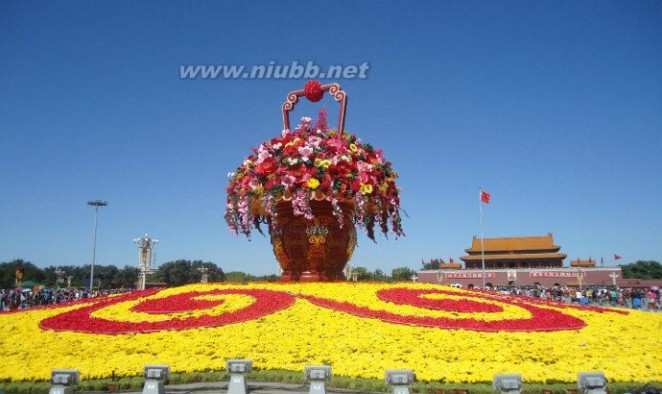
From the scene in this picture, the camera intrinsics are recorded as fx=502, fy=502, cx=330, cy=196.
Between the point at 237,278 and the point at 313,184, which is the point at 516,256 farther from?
the point at 313,184

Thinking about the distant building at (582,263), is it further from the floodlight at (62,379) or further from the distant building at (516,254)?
the floodlight at (62,379)

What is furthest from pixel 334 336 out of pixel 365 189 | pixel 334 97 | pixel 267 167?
pixel 334 97

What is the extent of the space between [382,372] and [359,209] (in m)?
5.39

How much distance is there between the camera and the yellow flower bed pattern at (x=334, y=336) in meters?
6.51

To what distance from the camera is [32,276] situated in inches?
2530

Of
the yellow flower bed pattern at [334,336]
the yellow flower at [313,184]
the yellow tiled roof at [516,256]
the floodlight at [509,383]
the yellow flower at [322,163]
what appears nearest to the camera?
the floodlight at [509,383]

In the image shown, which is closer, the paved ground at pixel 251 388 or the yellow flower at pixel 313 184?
the paved ground at pixel 251 388

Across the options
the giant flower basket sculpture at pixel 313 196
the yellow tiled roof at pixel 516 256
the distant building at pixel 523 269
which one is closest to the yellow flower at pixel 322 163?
the giant flower basket sculpture at pixel 313 196

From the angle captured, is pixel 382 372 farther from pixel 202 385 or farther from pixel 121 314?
pixel 121 314

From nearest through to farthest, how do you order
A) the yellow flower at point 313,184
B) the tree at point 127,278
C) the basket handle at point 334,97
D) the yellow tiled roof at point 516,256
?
the yellow flower at point 313,184
the basket handle at point 334,97
the yellow tiled roof at point 516,256
the tree at point 127,278

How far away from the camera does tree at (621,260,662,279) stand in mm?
62906

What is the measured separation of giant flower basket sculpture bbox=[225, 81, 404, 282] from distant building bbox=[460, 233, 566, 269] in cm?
4644

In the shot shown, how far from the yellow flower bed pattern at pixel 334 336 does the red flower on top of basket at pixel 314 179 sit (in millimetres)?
1887

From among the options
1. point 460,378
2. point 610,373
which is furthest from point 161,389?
point 610,373
